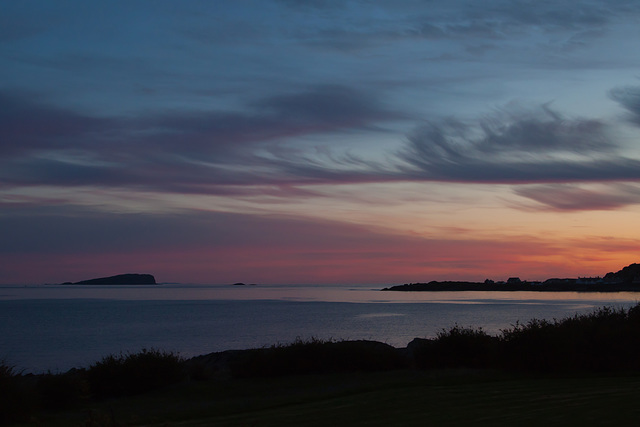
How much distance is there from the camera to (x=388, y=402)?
15.2m

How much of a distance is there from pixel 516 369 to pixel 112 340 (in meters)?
37.5

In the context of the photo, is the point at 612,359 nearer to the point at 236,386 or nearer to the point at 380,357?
the point at 380,357

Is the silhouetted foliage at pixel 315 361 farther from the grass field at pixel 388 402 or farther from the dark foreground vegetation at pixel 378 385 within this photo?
the grass field at pixel 388 402

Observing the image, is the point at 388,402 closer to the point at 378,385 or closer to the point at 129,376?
the point at 378,385

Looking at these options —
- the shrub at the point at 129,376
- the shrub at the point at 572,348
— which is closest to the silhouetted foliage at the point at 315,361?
the shrub at the point at 129,376

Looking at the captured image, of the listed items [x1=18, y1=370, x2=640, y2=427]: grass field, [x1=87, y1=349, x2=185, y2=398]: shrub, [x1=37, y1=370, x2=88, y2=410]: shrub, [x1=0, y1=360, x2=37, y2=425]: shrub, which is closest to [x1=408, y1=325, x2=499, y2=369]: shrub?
[x1=18, y1=370, x2=640, y2=427]: grass field

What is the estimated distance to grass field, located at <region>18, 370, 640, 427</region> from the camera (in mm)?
12836

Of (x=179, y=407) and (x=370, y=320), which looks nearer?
(x=179, y=407)

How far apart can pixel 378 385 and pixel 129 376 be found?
26.2 ft

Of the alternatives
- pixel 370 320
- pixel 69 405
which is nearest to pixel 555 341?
pixel 69 405

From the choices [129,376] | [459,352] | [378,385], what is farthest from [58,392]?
[459,352]

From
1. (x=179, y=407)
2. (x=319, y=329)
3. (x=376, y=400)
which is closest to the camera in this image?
(x=376, y=400)

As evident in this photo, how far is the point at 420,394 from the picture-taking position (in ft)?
53.0

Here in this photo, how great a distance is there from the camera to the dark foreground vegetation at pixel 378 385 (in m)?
13.9
